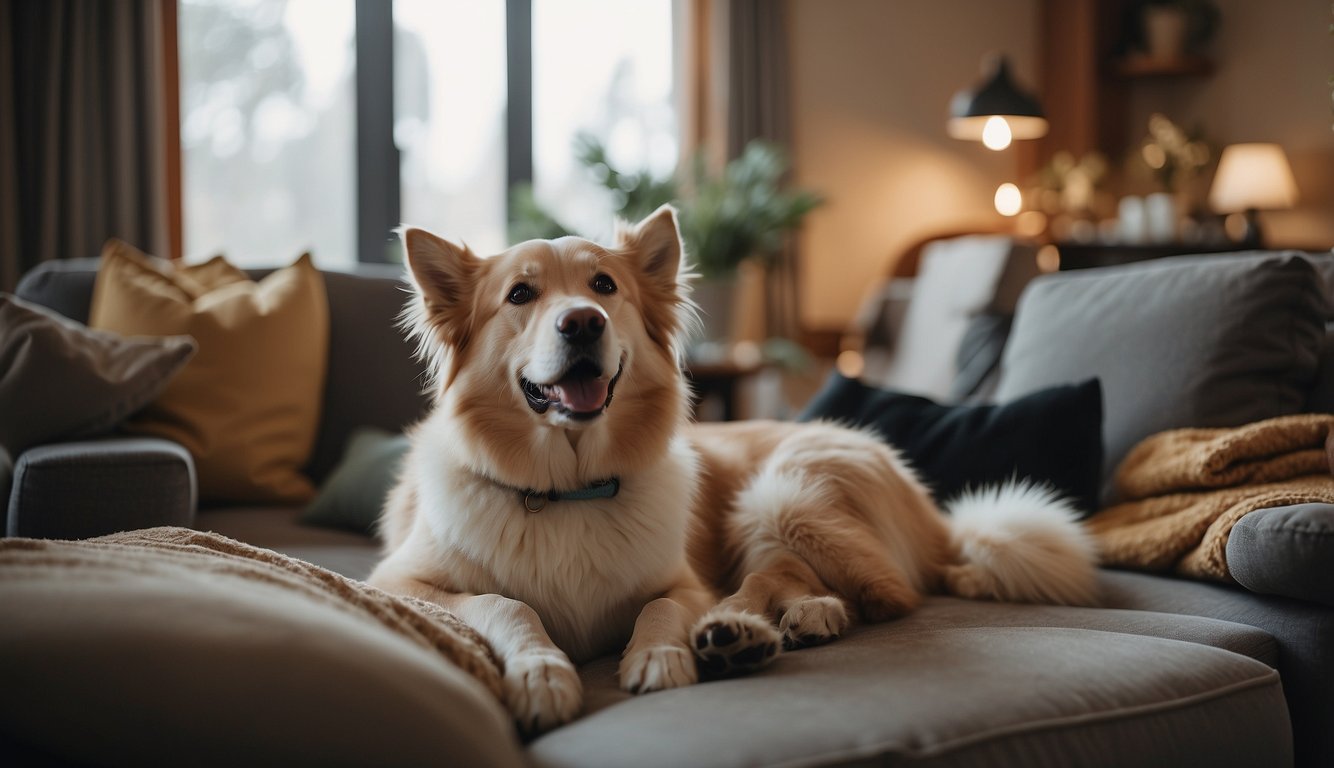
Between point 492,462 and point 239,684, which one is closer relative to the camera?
point 239,684

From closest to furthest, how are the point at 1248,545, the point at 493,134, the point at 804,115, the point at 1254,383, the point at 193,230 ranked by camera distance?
the point at 1248,545 → the point at 1254,383 → the point at 193,230 → the point at 493,134 → the point at 804,115

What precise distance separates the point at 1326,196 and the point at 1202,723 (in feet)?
18.1

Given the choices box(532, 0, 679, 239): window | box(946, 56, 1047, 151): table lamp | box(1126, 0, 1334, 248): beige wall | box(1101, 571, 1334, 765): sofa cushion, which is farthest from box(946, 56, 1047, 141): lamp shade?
box(1101, 571, 1334, 765): sofa cushion

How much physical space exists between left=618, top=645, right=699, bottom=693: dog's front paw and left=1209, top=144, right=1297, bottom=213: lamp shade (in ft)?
17.4

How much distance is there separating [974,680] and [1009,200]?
18.7 feet

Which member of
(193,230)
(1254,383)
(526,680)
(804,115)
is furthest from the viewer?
(804,115)

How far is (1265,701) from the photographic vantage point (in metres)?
1.32

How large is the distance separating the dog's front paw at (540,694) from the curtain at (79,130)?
12.2ft

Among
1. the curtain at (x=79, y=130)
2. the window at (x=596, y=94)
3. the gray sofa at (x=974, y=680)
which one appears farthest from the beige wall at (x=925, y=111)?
the gray sofa at (x=974, y=680)

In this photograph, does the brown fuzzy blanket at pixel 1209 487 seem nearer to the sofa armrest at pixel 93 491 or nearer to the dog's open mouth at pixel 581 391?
the dog's open mouth at pixel 581 391

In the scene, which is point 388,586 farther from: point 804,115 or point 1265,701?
point 804,115

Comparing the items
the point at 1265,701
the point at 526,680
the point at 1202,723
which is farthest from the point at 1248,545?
the point at 526,680

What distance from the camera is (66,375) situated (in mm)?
2010

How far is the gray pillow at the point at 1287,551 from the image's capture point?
1399mm
